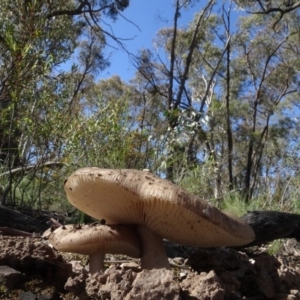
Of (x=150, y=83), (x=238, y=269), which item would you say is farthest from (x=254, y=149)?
(x=238, y=269)

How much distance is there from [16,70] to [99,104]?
61.0 inches

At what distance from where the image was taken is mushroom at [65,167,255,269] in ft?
4.45

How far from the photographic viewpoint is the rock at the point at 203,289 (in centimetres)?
120

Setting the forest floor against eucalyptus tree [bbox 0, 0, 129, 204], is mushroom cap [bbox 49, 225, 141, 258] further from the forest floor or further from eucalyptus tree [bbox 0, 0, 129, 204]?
eucalyptus tree [bbox 0, 0, 129, 204]

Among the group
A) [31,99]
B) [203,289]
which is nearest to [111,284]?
[203,289]

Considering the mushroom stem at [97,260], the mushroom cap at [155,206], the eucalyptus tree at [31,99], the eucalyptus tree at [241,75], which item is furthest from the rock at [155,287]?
the eucalyptus tree at [241,75]

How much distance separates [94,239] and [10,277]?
0.82 ft

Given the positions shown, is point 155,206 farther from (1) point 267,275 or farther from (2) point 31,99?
(2) point 31,99

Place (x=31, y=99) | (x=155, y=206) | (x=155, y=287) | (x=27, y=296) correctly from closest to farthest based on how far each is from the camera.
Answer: (x=155, y=287)
(x=27, y=296)
(x=155, y=206)
(x=31, y=99)

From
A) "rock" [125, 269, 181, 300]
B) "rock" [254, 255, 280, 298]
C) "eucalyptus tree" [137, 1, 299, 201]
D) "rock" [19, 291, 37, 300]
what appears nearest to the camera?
"rock" [125, 269, 181, 300]

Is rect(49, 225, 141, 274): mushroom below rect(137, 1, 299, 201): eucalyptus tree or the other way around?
below

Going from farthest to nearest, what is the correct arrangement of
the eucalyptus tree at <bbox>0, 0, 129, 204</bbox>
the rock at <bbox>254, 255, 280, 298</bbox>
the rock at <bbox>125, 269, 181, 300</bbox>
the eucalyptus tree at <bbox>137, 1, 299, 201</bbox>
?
1. the eucalyptus tree at <bbox>137, 1, 299, 201</bbox>
2. the eucalyptus tree at <bbox>0, 0, 129, 204</bbox>
3. the rock at <bbox>254, 255, 280, 298</bbox>
4. the rock at <bbox>125, 269, 181, 300</bbox>

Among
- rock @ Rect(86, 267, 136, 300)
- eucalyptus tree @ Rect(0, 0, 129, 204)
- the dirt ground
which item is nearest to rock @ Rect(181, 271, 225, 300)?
the dirt ground

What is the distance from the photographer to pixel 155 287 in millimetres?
1129
